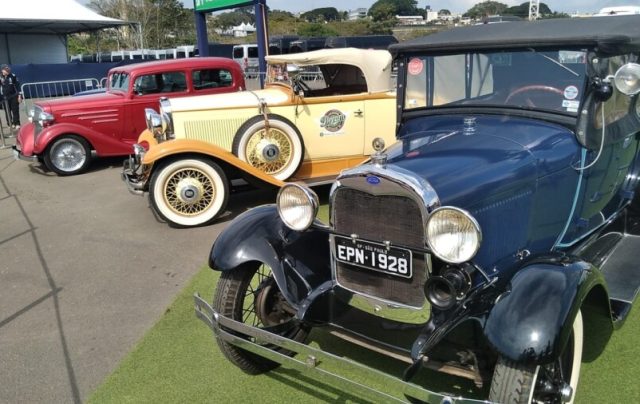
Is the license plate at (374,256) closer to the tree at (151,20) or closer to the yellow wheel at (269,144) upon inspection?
the yellow wheel at (269,144)

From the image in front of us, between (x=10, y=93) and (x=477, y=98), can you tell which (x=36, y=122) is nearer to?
(x=10, y=93)

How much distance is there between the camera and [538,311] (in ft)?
7.18

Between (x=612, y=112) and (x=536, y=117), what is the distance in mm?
578

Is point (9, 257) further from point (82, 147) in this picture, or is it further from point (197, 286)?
point (82, 147)

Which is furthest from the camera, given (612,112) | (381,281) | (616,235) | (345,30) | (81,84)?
(345,30)

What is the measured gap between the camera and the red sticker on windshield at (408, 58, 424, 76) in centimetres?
366

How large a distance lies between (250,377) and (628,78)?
2.63 m

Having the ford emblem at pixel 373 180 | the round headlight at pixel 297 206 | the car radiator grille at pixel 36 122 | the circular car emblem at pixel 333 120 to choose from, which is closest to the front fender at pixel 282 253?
the round headlight at pixel 297 206

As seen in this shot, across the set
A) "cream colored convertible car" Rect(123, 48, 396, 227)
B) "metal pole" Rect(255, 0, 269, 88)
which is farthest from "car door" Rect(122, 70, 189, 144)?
"metal pole" Rect(255, 0, 269, 88)

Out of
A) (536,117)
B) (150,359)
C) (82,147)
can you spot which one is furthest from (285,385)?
(82,147)

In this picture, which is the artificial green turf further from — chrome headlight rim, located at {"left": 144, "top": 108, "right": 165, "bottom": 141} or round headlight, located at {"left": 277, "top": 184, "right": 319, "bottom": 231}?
chrome headlight rim, located at {"left": 144, "top": 108, "right": 165, "bottom": 141}

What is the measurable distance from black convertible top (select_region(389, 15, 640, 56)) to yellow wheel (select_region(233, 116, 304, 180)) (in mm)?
2778

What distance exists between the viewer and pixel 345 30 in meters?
58.5

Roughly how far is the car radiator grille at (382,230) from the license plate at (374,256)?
3 centimetres
